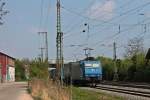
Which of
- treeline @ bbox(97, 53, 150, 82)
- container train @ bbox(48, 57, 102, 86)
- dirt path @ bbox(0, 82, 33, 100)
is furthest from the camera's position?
treeline @ bbox(97, 53, 150, 82)

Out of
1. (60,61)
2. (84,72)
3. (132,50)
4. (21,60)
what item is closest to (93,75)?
(84,72)

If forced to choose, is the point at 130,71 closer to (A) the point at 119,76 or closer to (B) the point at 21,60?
(A) the point at 119,76

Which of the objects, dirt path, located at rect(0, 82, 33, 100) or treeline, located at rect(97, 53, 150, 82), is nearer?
dirt path, located at rect(0, 82, 33, 100)

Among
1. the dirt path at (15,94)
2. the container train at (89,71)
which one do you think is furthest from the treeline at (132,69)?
the dirt path at (15,94)

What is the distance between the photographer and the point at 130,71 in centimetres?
8775

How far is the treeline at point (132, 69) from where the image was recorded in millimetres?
78562

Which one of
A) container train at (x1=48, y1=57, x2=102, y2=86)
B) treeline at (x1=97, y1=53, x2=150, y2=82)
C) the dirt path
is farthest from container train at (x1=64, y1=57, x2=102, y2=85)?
treeline at (x1=97, y1=53, x2=150, y2=82)

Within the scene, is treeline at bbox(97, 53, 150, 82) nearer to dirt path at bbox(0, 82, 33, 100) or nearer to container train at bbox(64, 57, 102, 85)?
container train at bbox(64, 57, 102, 85)

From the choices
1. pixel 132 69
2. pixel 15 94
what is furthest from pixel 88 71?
pixel 132 69

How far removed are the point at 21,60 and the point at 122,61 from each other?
65334 mm

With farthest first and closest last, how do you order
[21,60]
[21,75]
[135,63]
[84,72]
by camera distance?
[21,60], [21,75], [135,63], [84,72]

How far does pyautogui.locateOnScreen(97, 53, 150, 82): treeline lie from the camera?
258 feet

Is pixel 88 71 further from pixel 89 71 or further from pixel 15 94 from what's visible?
pixel 15 94

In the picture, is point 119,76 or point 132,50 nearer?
point 119,76
